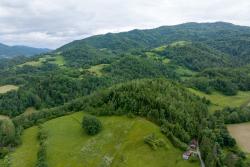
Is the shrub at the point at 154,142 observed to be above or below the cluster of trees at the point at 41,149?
above

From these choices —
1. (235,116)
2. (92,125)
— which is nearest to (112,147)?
(92,125)

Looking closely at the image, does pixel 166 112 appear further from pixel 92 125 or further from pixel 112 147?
pixel 92 125

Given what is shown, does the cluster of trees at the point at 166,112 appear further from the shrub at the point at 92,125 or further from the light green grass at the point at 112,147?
the light green grass at the point at 112,147

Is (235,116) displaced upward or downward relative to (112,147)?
downward

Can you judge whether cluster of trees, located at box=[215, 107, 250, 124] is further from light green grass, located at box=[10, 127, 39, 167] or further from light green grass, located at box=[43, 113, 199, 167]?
light green grass, located at box=[10, 127, 39, 167]

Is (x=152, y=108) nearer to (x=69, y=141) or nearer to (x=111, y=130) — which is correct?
(x=111, y=130)

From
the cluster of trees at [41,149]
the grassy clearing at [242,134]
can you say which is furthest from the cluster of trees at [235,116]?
the cluster of trees at [41,149]

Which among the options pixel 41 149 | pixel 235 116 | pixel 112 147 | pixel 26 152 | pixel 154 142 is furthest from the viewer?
pixel 235 116
